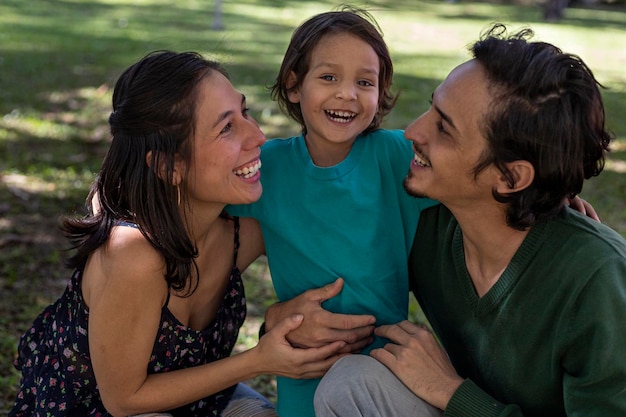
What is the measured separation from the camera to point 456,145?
2.56m

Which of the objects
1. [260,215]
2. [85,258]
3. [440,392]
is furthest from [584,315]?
[85,258]

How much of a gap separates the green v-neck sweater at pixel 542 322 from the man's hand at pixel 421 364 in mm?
60

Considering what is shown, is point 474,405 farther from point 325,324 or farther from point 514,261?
point 325,324

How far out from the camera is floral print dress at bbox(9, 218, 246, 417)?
265 cm

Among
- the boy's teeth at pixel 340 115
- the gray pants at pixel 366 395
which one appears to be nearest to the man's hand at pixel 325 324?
the gray pants at pixel 366 395

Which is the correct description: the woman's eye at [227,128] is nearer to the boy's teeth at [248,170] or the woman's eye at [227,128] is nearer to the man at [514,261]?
the boy's teeth at [248,170]

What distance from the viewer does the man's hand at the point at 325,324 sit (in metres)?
2.68

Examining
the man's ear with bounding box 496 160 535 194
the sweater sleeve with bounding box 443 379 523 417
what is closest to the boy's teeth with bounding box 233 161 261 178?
the man's ear with bounding box 496 160 535 194

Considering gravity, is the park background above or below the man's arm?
below

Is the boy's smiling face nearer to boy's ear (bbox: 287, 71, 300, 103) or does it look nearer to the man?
boy's ear (bbox: 287, 71, 300, 103)

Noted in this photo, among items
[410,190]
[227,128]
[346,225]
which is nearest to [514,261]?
[410,190]

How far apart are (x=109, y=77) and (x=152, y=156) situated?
745cm

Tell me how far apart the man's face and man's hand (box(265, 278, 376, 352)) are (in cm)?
43

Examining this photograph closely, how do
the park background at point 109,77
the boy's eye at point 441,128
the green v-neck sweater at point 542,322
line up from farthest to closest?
the park background at point 109,77 < the boy's eye at point 441,128 < the green v-neck sweater at point 542,322
